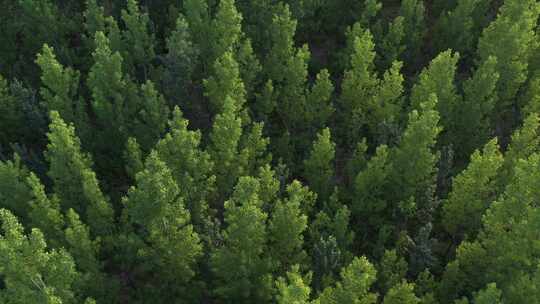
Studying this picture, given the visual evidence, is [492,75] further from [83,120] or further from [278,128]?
[83,120]

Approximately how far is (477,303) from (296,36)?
104 ft

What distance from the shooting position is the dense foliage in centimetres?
2662

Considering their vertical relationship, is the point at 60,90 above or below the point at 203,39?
below

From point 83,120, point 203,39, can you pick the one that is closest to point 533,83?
point 203,39

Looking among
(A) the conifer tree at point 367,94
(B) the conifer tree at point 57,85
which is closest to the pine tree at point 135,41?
(B) the conifer tree at point 57,85

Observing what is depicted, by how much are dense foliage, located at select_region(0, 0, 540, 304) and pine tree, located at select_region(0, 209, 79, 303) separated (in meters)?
0.08

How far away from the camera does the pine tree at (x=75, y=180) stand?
28.0 meters

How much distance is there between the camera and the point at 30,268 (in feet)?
76.5

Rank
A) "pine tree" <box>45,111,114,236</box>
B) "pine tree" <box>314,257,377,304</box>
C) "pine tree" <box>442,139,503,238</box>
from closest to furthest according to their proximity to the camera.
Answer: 1. "pine tree" <box>314,257,377,304</box>
2. "pine tree" <box>45,111,114,236</box>
3. "pine tree" <box>442,139,503,238</box>

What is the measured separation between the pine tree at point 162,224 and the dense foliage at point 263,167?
0.11m

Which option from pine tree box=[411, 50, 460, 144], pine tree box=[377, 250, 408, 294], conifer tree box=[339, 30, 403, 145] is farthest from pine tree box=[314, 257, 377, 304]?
pine tree box=[411, 50, 460, 144]

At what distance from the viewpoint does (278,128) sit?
41500mm

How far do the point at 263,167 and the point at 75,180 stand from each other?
11.0 m

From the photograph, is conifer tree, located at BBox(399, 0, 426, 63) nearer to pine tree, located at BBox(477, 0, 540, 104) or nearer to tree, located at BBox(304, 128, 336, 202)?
pine tree, located at BBox(477, 0, 540, 104)
